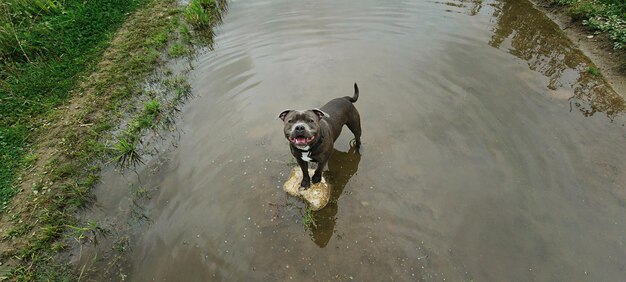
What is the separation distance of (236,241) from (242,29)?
7896 millimetres

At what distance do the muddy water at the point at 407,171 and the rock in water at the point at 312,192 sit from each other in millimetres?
145

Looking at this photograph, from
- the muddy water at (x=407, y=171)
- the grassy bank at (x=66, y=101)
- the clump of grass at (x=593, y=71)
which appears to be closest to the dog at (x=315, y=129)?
the muddy water at (x=407, y=171)

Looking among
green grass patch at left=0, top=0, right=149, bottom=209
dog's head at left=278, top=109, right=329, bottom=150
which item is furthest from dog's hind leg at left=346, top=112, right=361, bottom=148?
green grass patch at left=0, top=0, right=149, bottom=209

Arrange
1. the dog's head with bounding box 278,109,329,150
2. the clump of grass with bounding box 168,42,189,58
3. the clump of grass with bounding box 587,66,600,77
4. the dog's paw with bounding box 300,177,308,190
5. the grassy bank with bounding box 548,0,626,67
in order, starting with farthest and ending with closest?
the clump of grass with bounding box 168,42,189,58, the grassy bank with bounding box 548,0,626,67, the clump of grass with bounding box 587,66,600,77, the dog's paw with bounding box 300,177,308,190, the dog's head with bounding box 278,109,329,150

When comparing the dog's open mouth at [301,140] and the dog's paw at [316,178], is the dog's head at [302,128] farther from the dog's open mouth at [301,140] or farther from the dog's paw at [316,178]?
the dog's paw at [316,178]

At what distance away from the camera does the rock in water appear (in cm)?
543

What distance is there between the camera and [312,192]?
550 centimetres

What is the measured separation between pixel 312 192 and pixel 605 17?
30.9 feet

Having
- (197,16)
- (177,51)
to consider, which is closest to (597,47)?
(177,51)

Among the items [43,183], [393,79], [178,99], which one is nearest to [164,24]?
[178,99]

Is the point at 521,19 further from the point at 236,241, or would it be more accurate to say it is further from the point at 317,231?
the point at 236,241

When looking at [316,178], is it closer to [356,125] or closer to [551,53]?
[356,125]

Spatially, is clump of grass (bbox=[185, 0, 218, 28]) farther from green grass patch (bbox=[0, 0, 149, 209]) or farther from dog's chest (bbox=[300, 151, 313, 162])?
dog's chest (bbox=[300, 151, 313, 162])

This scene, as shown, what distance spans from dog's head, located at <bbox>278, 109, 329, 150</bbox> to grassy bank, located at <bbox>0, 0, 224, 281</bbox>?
12.3ft
